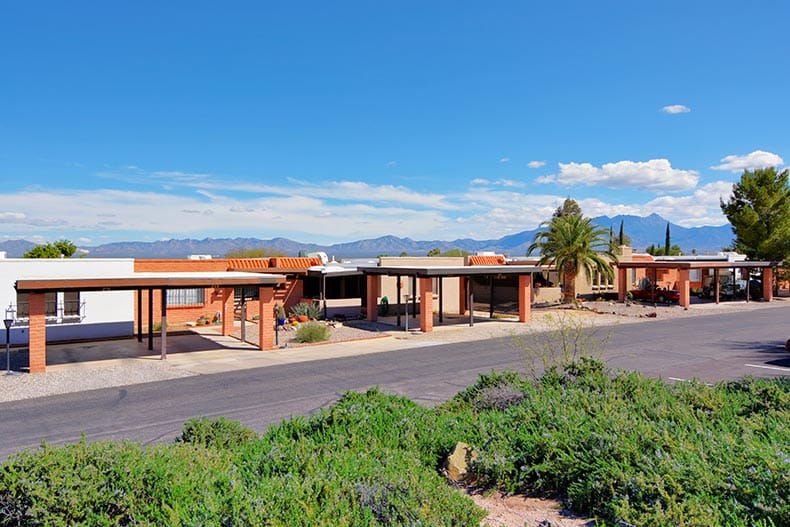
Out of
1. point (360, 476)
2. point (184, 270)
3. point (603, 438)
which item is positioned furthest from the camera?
point (184, 270)

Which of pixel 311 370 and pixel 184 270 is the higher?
pixel 184 270

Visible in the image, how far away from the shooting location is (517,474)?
6.22 meters

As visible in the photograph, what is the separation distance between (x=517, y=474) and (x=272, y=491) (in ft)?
9.03

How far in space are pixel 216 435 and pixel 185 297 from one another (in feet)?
71.5

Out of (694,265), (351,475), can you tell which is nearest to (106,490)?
(351,475)

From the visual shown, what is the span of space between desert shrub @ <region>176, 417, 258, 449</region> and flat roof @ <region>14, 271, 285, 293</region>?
11025 mm

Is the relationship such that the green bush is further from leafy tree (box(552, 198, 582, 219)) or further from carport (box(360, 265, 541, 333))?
leafy tree (box(552, 198, 582, 219))

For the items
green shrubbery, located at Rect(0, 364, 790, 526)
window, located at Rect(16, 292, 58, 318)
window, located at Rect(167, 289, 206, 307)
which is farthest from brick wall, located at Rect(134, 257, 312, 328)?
green shrubbery, located at Rect(0, 364, 790, 526)

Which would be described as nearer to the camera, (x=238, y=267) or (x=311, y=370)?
(x=311, y=370)

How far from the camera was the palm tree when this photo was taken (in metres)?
34.4

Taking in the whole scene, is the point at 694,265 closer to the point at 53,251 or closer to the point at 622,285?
the point at 622,285

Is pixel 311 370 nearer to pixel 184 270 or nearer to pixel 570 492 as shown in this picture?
pixel 570 492

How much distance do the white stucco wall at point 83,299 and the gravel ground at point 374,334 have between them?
499cm

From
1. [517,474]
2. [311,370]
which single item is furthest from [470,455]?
[311,370]
